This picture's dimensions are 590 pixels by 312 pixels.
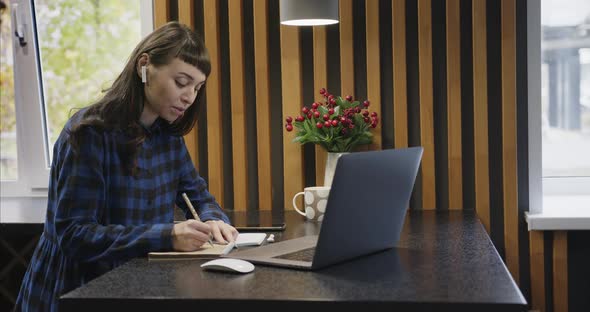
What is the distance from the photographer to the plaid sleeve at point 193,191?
230cm

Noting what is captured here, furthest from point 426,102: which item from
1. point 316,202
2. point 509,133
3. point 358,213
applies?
point 358,213

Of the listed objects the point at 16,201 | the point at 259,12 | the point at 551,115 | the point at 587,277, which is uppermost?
the point at 259,12

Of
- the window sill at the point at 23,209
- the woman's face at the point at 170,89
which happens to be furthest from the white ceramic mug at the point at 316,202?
the window sill at the point at 23,209

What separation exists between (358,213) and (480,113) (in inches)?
54.3

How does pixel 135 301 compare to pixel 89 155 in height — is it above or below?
below

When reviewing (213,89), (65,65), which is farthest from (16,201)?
(213,89)

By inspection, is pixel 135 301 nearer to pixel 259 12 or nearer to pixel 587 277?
pixel 259 12

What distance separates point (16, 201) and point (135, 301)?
7.68 feet

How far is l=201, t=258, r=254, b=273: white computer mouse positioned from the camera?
65.1 inches

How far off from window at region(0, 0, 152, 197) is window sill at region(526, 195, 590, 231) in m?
1.92

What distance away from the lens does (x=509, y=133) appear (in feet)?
9.57

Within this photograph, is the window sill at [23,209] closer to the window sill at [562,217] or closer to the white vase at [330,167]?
the white vase at [330,167]

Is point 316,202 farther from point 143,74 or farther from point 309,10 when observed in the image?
point 143,74

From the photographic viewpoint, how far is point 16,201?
357 cm
